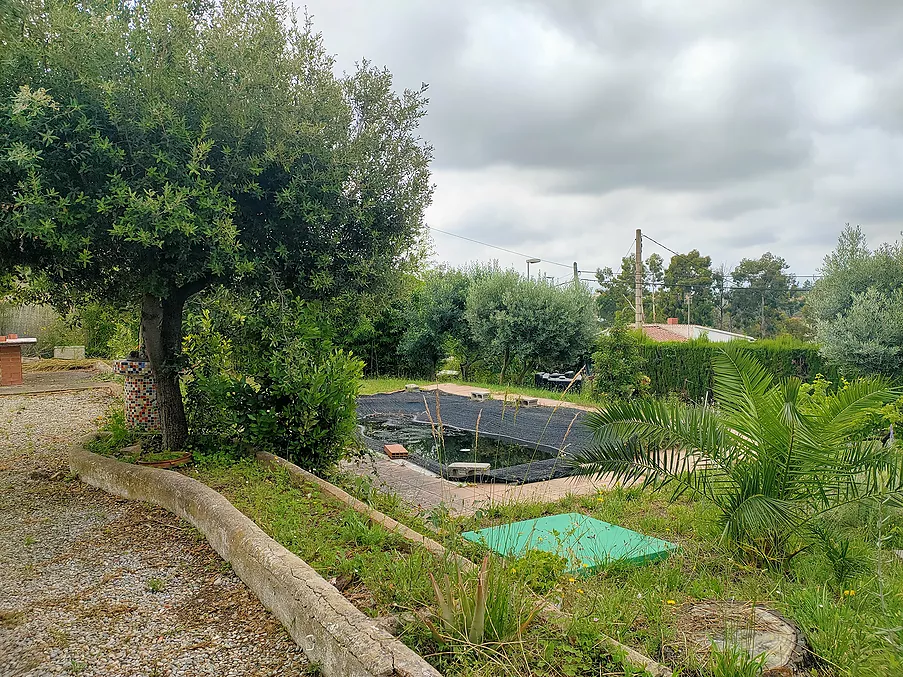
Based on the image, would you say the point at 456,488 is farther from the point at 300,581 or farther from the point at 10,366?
the point at 10,366

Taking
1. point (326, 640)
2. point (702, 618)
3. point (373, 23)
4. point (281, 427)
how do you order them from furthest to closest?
point (373, 23)
point (281, 427)
point (702, 618)
point (326, 640)

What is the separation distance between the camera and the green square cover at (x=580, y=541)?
307 centimetres

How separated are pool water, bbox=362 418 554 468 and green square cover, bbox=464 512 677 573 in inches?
116

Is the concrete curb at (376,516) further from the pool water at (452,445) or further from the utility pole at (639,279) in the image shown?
the utility pole at (639,279)

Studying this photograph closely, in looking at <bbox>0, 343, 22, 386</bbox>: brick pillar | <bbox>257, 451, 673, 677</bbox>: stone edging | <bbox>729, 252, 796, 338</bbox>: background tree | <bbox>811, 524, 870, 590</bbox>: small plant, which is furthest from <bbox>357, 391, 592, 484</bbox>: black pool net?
<bbox>729, 252, 796, 338</bbox>: background tree

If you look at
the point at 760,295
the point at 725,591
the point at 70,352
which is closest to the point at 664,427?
the point at 725,591

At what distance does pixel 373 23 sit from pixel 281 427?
13.9ft

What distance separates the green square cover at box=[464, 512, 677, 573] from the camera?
3.07 metres

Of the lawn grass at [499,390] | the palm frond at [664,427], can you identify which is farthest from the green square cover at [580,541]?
the lawn grass at [499,390]

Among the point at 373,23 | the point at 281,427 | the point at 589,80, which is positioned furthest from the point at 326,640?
the point at 589,80

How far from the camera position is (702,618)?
2.47 meters

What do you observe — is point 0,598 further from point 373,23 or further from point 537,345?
point 537,345

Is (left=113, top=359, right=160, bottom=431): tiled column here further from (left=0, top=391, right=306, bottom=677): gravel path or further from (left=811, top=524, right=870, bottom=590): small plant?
(left=811, top=524, right=870, bottom=590): small plant

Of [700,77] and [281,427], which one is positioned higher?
[700,77]
